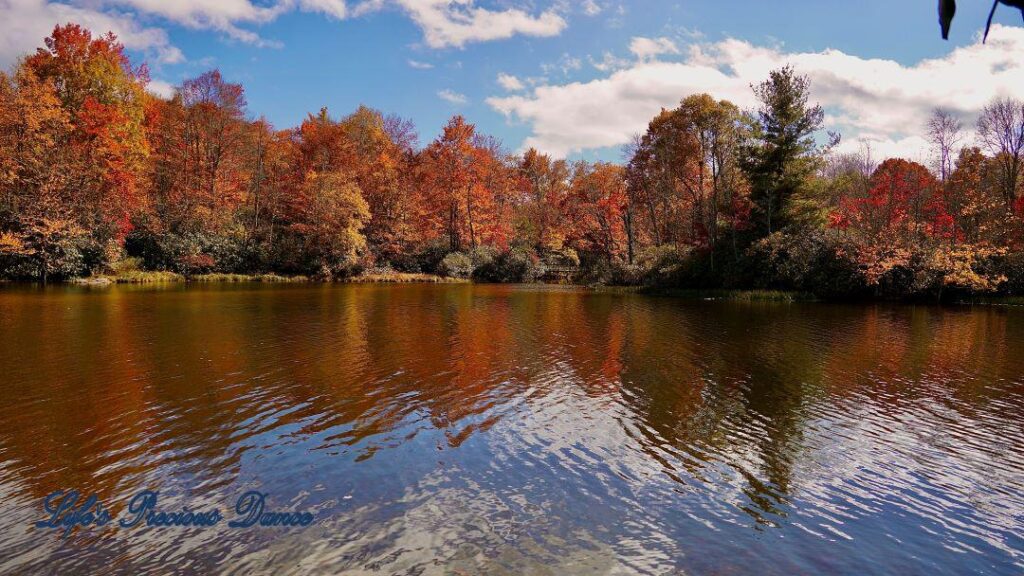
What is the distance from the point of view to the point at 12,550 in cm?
466

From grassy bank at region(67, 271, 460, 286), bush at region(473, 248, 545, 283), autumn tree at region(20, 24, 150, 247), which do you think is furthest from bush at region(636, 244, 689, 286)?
autumn tree at region(20, 24, 150, 247)

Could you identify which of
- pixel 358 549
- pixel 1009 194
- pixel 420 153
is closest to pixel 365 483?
pixel 358 549

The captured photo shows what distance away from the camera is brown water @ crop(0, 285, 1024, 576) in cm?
488

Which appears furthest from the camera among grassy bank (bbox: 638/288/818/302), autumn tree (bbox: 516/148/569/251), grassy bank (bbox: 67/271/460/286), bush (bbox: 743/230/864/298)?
autumn tree (bbox: 516/148/569/251)

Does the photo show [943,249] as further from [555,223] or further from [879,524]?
[555,223]

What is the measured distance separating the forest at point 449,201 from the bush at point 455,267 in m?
0.27

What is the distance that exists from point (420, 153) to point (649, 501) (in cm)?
5397

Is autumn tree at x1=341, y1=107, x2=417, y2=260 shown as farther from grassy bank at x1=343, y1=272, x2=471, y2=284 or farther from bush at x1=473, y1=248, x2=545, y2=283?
bush at x1=473, y1=248, x2=545, y2=283

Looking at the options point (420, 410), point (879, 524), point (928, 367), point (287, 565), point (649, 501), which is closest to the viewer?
point (287, 565)

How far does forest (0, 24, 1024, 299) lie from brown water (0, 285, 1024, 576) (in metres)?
18.2

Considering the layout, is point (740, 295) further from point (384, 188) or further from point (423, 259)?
point (384, 188)

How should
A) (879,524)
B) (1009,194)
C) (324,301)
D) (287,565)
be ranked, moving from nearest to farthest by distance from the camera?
1. (287,565)
2. (879,524)
3. (324,301)
4. (1009,194)

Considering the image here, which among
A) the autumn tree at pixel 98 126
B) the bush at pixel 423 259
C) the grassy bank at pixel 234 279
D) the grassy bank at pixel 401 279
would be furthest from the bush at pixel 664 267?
the autumn tree at pixel 98 126

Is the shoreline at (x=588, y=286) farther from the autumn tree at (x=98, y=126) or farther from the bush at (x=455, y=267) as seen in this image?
the autumn tree at (x=98, y=126)
